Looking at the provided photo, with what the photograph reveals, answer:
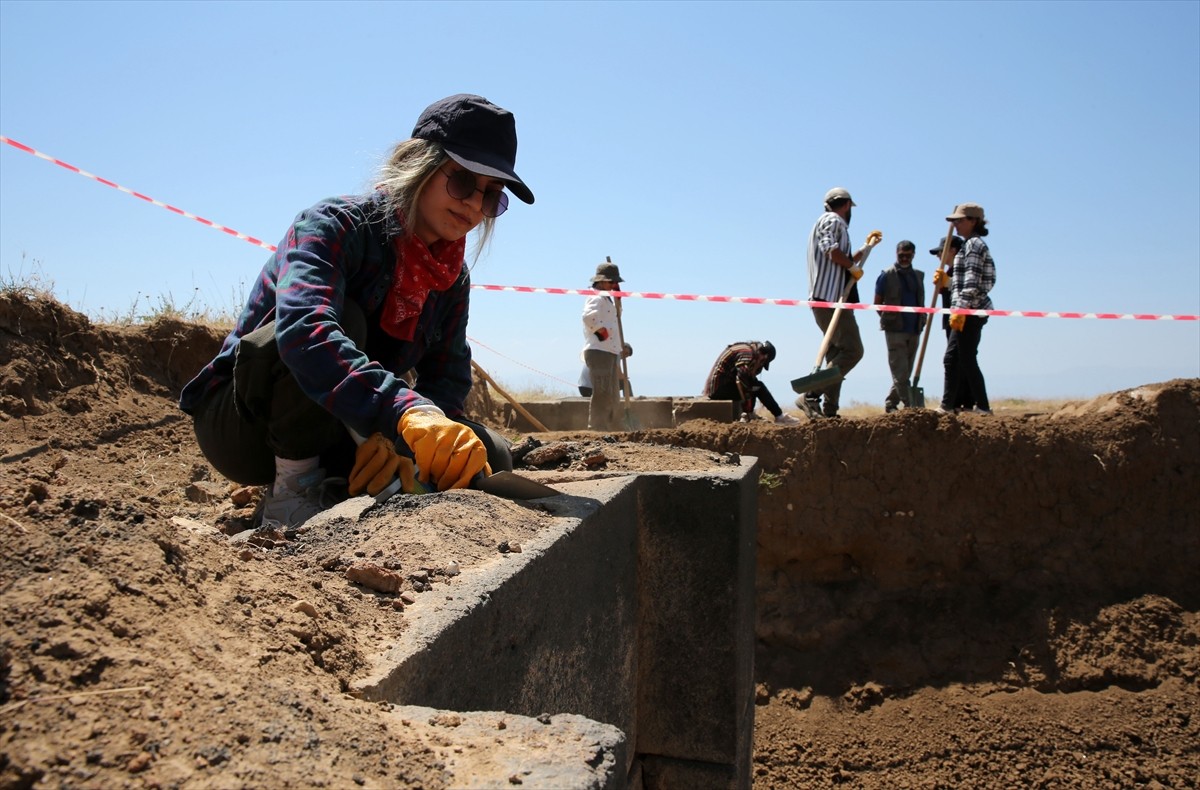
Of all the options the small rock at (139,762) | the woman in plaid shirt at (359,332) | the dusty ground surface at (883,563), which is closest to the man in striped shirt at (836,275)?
the dusty ground surface at (883,563)

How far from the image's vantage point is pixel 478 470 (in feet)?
8.89

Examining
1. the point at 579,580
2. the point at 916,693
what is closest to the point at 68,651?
the point at 579,580

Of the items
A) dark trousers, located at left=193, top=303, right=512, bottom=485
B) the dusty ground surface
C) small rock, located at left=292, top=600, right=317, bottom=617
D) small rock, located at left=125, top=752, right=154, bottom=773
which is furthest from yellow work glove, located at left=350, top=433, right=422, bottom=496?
small rock, located at left=125, top=752, right=154, bottom=773

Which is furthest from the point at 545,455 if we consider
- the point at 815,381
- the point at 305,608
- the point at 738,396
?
the point at 738,396

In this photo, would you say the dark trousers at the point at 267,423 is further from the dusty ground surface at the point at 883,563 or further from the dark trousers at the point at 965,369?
the dark trousers at the point at 965,369

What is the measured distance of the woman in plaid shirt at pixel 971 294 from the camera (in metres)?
8.08

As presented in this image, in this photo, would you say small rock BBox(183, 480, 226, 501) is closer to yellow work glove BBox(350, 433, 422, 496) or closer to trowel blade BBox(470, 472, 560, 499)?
yellow work glove BBox(350, 433, 422, 496)

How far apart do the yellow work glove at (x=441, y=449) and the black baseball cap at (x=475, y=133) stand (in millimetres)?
780

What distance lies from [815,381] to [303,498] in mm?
5858

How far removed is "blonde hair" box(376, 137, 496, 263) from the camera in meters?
2.99

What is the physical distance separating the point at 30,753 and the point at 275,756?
242mm

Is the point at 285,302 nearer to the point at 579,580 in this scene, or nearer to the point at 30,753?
the point at 579,580

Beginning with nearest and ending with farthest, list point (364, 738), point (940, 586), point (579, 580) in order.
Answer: point (364, 738), point (579, 580), point (940, 586)

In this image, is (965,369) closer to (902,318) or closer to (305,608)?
(902,318)
